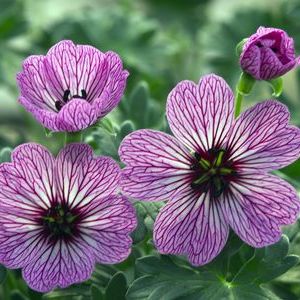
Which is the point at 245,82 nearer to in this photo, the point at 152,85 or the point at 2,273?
the point at 2,273

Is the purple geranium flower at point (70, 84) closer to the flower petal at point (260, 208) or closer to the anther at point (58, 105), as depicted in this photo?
the anther at point (58, 105)

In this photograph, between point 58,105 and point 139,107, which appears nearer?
point 58,105

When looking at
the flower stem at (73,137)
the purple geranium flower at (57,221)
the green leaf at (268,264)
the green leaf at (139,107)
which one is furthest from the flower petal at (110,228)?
the green leaf at (139,107)

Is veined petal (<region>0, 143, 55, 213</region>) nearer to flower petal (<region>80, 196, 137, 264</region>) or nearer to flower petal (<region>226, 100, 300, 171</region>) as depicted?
flower petal (<region>80, 196, 137, 264</region>)

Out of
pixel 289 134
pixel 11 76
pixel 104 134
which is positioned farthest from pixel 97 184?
pixel 11 76

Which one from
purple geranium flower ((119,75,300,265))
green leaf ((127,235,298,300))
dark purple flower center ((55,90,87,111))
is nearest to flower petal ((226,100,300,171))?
purple geranium flower ((119,75,300,265))

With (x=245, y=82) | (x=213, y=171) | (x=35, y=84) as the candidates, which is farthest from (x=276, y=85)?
(x=35, y=84)
